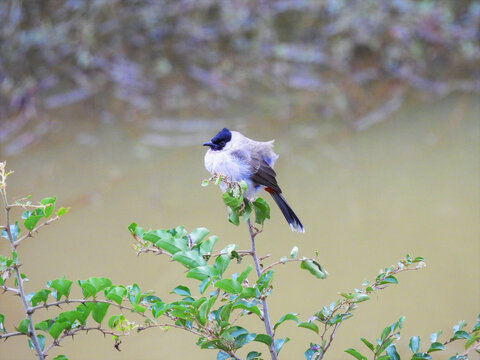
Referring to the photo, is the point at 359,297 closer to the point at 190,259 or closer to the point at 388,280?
the point at 388,280

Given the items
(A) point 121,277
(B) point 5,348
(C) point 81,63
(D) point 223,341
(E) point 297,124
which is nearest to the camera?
(D) point 223,341

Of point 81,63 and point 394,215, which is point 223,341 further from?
point 81,63

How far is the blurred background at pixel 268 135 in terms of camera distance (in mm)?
2520

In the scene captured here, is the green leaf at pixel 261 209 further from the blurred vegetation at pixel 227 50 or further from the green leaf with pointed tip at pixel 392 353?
the blurred vegetation at pixel 227 50

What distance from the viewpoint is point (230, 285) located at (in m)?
0.88

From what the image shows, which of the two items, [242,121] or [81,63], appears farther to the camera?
[81,63]

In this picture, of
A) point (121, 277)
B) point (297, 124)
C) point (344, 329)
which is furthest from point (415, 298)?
point (297, 124)

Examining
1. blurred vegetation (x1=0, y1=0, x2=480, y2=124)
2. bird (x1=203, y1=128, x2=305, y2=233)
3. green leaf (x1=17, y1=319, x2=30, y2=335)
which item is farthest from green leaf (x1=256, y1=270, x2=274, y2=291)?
blurred vegetation (x1=0, y1=0, x2=480, y2=124)

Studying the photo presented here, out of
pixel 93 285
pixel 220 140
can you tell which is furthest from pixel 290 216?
pixel 93 285

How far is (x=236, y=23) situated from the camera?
197 inches

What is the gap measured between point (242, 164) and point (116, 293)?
61cm

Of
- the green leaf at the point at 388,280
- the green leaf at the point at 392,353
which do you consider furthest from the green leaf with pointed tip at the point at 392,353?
the green leaf at the point at 388,280

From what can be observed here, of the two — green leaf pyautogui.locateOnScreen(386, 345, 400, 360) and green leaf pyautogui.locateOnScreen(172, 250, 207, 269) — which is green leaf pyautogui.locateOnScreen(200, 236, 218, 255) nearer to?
green leaf pyautogui.locateOnScreen(172, 250, 207, 269)

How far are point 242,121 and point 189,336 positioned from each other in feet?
7.37
